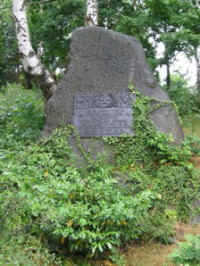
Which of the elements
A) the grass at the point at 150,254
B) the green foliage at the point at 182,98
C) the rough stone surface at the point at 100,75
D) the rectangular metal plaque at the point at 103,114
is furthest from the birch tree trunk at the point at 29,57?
the grass at the point at 150,254

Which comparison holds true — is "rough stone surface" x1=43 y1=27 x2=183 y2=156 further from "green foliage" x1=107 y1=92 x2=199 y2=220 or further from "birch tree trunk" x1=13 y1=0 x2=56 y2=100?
"birch tree trunk" x1=13 y1=0 x2=56 y2=100

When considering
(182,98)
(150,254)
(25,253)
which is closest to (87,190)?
(25,253)

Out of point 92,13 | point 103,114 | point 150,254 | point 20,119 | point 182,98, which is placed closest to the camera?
point 150,254

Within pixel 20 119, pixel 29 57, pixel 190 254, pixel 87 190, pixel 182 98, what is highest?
pixel 29 57

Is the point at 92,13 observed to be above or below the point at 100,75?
above

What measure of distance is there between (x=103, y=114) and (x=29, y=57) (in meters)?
2.46

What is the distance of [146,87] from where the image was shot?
546 cm

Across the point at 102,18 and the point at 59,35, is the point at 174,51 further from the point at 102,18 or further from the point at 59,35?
the point at 59,35

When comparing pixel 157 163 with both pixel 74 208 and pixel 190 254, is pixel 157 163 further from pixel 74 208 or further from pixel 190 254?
pixel 74 208

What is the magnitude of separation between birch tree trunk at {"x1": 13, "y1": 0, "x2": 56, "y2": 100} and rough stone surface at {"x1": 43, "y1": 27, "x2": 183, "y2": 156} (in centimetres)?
136

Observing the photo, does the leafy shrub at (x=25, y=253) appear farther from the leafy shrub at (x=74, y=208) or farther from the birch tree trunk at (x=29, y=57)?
the birch tree trunk at (x=29, y=57)

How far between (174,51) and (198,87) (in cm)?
174

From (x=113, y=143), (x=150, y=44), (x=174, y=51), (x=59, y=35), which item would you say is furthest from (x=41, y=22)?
(x=113, y=143)

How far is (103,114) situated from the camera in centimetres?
532
